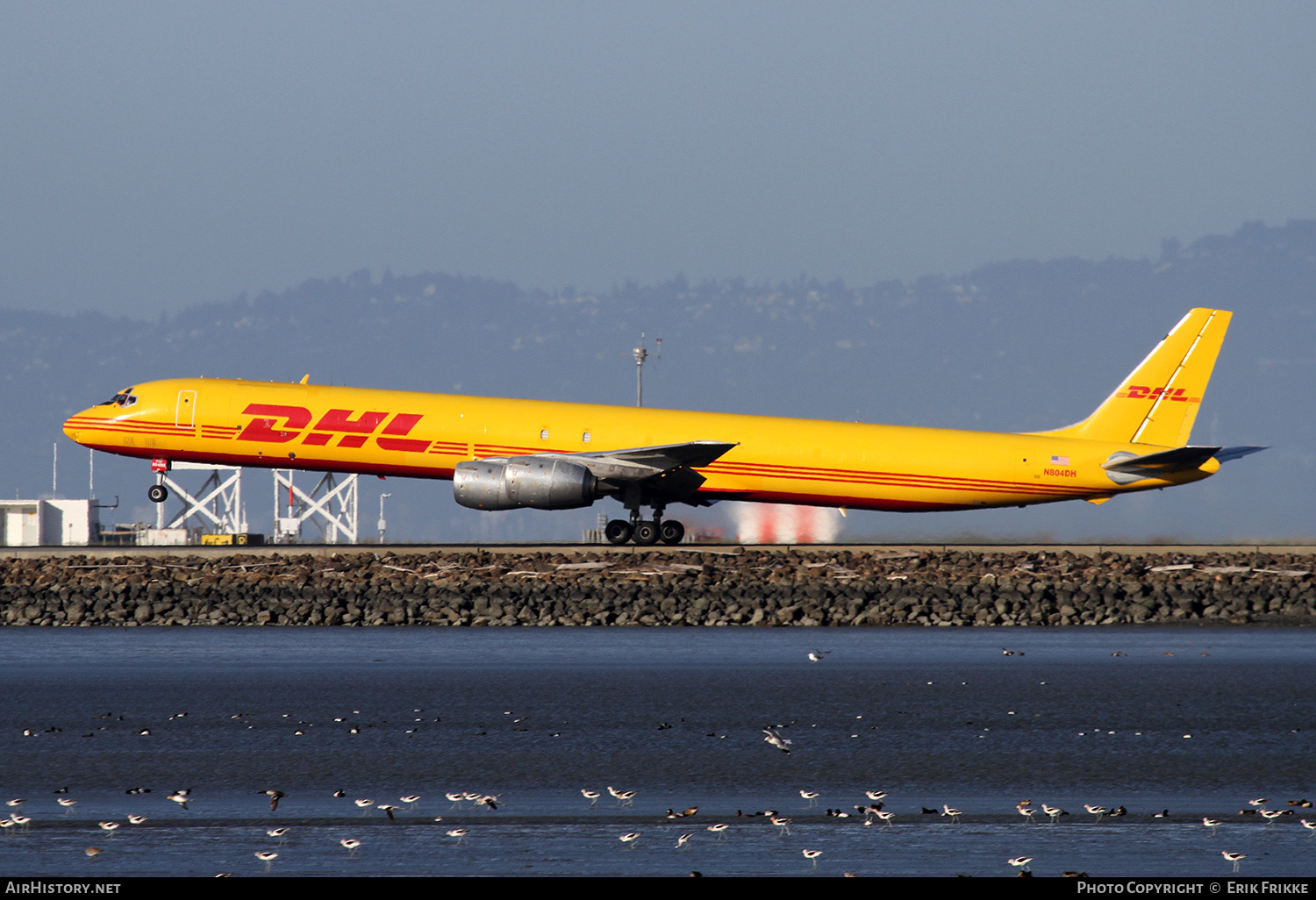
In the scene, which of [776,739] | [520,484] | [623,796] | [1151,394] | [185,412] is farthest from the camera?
[1151,394]

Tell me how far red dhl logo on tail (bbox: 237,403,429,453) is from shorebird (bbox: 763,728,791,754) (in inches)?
988

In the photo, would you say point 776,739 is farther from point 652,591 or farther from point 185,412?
point 185,412

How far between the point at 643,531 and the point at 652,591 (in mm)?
8807

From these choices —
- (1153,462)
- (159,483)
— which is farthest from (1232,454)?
(159,483)

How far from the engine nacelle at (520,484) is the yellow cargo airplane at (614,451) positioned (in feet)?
0.14

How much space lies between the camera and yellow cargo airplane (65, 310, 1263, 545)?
42.6 meters

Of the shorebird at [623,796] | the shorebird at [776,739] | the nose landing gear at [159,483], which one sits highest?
the nose landing gear at [159,483]

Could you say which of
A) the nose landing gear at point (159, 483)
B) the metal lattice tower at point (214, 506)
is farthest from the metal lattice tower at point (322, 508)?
the nose landing gear at point (159, 483)

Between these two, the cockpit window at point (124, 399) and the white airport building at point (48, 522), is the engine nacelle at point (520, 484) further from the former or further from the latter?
the white airport building at point (48, 522)

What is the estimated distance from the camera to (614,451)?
43.2 m

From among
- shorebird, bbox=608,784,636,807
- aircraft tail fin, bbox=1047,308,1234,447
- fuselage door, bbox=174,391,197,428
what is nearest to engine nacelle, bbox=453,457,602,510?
fuselage door, bbox=174,391,197,428

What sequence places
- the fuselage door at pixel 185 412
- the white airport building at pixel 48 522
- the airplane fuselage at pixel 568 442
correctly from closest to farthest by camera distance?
1. the airplane fuselage at pixel 568 442
2. the fuselage door at pixel 185 412
3. the white airport building at pixel 48 522

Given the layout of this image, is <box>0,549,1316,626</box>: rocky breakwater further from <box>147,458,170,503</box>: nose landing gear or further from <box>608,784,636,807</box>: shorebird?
<box>608,784,636,807</box>: shorebird

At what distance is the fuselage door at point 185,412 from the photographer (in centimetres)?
4366
